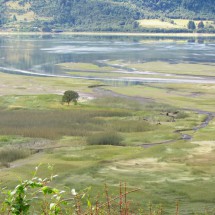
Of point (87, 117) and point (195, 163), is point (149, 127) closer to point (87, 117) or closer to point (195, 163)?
point (87, 117)

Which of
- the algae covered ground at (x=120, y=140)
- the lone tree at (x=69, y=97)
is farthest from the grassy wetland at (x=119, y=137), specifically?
the lone tree at (x=69, y=97)

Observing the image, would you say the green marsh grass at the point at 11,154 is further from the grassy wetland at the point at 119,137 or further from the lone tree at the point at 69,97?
the lone tree at the point at 69,97

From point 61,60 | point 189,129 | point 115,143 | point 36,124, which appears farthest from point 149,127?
point 61,60

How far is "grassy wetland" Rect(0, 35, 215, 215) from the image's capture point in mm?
32688

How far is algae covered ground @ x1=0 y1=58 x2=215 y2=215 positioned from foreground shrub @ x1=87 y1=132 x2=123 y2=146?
0.09 meters

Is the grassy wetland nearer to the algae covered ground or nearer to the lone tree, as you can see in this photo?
the algae covered ground

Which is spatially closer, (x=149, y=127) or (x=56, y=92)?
(x=149, y=127)

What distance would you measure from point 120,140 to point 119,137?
2.89ft

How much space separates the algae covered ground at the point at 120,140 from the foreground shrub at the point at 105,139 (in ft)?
0.31

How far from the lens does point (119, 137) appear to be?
49.7 metres

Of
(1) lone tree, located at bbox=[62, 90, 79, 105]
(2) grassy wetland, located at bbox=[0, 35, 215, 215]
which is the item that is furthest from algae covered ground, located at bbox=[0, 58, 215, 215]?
(1) lone tree, located at bbox=[62, 90, 79, 105]

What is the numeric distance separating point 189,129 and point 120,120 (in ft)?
27.1

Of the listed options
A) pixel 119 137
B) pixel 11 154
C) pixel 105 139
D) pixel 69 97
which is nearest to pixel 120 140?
pixel 119 137

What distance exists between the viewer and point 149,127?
54.8 meters
